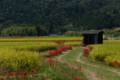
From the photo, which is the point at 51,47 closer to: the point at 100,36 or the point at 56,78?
the point at 100,36

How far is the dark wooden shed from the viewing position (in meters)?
40.9

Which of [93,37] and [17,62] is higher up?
[17,62]

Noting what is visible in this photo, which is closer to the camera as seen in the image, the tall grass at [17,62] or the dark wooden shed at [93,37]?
the tall grass at [17,62]

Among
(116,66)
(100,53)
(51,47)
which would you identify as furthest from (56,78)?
(51,47)

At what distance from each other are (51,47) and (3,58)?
21197mm

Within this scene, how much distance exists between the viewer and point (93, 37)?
4156cm

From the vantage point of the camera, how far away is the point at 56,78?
935cm

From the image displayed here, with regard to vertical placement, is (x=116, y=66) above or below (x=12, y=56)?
below

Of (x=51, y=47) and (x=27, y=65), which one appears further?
(x=51, y=47)

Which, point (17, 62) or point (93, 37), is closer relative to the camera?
point (17, 62)

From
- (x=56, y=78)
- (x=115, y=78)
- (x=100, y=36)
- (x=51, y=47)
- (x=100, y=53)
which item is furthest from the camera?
(x=100, y=36)

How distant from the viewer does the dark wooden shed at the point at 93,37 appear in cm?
4088

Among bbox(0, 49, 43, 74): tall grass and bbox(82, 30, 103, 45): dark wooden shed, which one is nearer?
bbox(0, 49, 43, 74): tall grass

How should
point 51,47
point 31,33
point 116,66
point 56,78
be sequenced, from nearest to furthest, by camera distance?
point 56,78 < point 116,66 < point 51,47 < point 31,33
